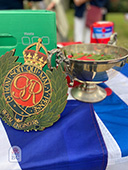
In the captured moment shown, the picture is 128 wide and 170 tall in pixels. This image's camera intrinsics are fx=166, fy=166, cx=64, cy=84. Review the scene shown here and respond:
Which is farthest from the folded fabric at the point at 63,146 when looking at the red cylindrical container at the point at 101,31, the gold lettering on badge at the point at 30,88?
the red cylindrical container at the point at 101,31

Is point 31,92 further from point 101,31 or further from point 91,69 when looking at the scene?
point 101,31

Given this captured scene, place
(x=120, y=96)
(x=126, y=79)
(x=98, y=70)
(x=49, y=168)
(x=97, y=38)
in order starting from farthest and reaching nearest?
1. (x=97, y=38)
2. (x=126, y=79)
3. (x=120, y=96)
4. (x=98, y=70)
5. (x=49, y=168)

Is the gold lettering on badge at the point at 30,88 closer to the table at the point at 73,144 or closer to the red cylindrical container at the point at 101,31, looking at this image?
the table at the point at 73,144

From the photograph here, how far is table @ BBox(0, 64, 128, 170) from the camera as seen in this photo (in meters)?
0.41

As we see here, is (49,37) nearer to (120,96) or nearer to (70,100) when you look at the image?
(70,100)

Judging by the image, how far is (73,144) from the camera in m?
0.44

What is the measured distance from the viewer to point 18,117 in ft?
1.59

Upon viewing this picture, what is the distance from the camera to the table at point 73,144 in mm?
408

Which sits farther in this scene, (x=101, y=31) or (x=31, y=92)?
(x=101, y=31)

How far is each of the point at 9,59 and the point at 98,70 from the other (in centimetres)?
28

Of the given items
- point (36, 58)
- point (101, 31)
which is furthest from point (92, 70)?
point (101, 31)

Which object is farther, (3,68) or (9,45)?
(9,45)

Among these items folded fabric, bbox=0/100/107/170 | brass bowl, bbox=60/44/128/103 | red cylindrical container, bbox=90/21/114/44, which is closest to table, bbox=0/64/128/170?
folded fabric, bbox=0/100/107/170

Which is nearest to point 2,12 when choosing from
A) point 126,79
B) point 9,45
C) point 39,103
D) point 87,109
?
point 9,45
